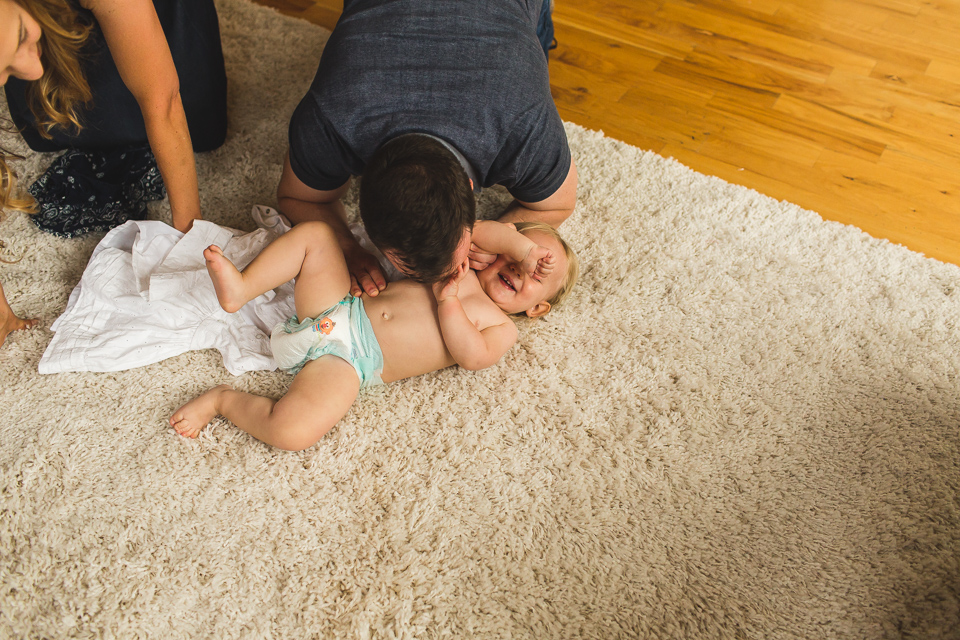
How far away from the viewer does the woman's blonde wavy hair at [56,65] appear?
2.85 feet

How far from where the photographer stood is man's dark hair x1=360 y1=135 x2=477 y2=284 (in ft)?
2.46

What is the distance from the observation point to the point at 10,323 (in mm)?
1005

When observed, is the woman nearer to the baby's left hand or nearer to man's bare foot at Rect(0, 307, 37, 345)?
man's bare foot at Rect(0, 307, 37, 345)

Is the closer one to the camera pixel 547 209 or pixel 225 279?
pixel 225 279

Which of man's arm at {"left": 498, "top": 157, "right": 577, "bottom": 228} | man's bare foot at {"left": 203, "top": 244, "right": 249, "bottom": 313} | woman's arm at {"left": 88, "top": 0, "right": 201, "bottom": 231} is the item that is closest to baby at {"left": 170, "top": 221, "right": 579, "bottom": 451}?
man's bare foot at {"left": 203, "top": 244, "right": 249, "bottom": 313}

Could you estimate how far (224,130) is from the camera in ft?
4.43

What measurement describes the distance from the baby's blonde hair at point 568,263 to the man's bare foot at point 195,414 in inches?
23.2

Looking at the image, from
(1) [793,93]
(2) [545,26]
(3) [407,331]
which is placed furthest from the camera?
(1) [793,93]

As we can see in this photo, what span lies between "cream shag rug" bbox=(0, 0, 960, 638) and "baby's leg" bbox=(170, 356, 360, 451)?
3cm

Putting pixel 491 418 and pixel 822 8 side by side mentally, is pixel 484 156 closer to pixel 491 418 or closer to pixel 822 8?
pixel 491 418

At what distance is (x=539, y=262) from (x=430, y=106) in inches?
12.0

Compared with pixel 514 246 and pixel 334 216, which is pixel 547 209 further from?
pixel 334 216

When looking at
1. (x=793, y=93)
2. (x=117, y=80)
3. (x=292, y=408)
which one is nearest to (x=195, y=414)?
(x=292, y=408)

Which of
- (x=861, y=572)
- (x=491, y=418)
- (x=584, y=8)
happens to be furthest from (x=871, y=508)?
(x=584, y=8)
